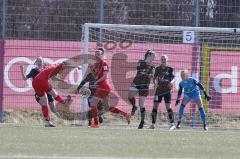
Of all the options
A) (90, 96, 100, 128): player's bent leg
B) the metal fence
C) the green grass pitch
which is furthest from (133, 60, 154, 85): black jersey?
the green grass pitch

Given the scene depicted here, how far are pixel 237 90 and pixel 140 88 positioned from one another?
12.2ft

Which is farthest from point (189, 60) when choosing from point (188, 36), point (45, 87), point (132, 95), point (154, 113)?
point (45, 87)

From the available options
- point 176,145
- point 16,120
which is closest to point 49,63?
point 16,120

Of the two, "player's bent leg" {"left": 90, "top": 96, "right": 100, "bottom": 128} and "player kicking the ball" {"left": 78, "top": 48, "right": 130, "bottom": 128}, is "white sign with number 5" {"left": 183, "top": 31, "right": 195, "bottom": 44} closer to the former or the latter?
"player kicking the ball" {"left": 78, "top": 48, "right": 130, "bottom": 128}

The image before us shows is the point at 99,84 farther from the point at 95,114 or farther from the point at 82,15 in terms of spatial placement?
the point at 82,15

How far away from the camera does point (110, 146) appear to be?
11.3 m

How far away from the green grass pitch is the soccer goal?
717 centimetres

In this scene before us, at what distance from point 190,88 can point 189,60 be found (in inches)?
102

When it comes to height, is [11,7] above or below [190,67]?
above

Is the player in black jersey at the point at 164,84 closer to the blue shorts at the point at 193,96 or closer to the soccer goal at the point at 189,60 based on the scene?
the blue shorts at the point at 193,96

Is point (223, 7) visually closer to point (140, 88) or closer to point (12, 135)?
point (140, 88)

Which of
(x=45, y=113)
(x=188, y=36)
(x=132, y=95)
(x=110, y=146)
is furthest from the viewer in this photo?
(x=188, y=36)

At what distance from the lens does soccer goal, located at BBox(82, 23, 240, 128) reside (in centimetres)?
2094

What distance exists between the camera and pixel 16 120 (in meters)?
21.7
